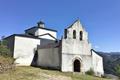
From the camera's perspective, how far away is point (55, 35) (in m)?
43.5

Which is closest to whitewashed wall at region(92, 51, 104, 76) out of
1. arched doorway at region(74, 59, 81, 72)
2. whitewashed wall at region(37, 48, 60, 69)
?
arched doorway at region(74, 59, 81, 72)

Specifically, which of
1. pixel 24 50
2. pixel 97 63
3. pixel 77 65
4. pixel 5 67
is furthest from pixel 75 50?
pixel 5 67

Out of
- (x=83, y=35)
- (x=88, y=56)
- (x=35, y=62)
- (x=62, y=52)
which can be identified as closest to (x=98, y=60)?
(x=88, y=56)

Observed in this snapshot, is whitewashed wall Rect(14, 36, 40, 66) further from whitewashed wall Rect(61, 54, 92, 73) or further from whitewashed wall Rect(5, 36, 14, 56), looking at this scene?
whitewashed wall Rect(61, 54, 92, 73)

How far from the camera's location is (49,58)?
32.5 m

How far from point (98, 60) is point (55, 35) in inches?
489

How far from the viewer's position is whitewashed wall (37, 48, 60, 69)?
102ft

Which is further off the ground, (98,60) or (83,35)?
(83,35)

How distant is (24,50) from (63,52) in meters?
8.04

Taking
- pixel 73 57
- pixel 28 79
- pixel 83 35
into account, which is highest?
pixel 83 35

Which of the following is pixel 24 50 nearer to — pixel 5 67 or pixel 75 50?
pixel 75 50

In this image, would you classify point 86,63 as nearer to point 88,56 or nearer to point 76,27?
point 88,56

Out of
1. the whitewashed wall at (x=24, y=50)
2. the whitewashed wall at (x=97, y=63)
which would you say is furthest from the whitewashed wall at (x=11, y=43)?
the whitewashed wall at (x=97, y=63)

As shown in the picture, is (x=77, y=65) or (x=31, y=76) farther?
(x=77, y=65)
